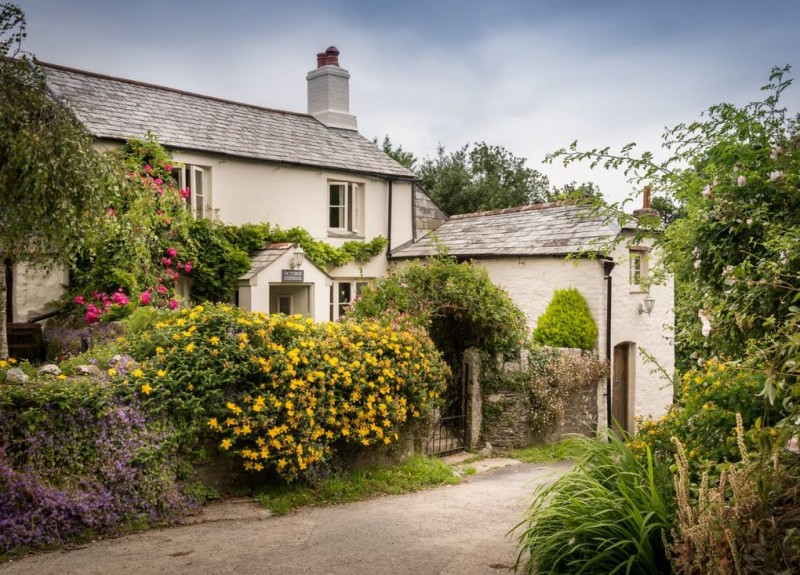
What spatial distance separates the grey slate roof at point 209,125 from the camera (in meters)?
16.6

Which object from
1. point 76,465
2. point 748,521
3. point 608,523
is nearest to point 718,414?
point 608,523

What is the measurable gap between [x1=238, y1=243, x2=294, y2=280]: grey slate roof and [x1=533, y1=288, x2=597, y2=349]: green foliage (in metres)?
6.51

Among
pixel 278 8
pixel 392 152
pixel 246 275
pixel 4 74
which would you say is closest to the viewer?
pixel 4 74

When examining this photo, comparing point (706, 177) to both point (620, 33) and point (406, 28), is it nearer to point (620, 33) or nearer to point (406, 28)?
point (620, 33)

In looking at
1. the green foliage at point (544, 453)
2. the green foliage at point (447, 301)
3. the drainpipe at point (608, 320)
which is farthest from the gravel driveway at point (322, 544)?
the drainpipe at point (608, 320)

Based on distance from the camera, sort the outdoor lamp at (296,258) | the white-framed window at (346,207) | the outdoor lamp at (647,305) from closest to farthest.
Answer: the outdoor lamp at (296,258) → the outdoor lamp at (647,305) → the white-framed window at (346,207)

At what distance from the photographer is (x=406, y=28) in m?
10.1

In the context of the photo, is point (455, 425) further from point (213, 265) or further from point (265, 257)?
point (213, 265)

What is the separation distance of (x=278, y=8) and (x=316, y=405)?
5.58 metres

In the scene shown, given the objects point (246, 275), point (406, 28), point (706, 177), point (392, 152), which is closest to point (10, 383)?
point (406, 28)

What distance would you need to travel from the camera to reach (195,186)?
17.5m

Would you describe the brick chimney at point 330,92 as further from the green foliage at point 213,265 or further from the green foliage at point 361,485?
the green foliage at point 361,485

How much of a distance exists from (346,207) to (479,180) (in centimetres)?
1576

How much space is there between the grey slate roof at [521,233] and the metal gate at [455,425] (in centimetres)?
511
